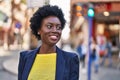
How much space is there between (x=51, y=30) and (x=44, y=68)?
11.6 inches

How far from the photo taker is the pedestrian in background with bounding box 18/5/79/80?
2.94 m

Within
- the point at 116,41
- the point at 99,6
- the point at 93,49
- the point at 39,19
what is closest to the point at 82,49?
the point at 93,49

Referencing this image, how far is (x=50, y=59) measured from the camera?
3.03m

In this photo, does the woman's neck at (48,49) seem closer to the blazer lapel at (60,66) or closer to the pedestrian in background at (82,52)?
the blazer lapel at (60,66)

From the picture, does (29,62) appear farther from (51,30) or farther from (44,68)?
(51,30)

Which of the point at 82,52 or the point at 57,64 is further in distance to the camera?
the point at 82,52

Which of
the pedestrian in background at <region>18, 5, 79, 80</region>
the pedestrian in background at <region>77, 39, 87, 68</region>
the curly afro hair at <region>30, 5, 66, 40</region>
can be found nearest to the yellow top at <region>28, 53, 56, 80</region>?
the pedestrian in background at <region>18, 5, 79, 80</region>

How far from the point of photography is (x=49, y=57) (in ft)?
9.93

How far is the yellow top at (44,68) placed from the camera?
2.98 meters

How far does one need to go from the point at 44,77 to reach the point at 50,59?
0.48 feet

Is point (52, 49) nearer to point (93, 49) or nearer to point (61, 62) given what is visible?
point (61, 62)

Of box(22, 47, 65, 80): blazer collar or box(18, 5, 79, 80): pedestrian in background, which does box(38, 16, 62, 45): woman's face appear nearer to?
box(18, 5, 79, 80): pedestrian in background

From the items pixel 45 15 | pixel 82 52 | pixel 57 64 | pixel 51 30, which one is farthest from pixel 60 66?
pixel 82 52

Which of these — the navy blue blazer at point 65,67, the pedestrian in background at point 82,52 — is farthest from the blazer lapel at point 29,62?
the pedestrian in background at point 82,52
